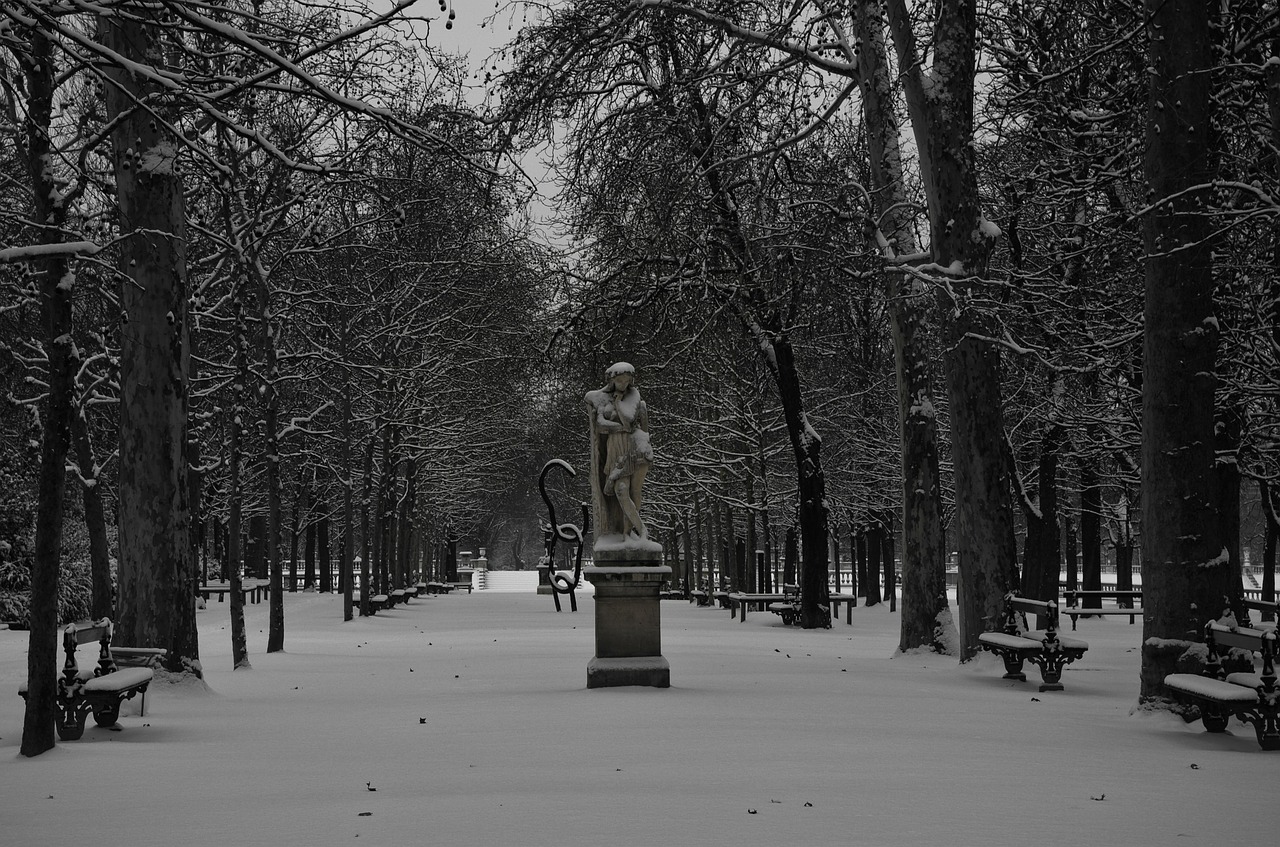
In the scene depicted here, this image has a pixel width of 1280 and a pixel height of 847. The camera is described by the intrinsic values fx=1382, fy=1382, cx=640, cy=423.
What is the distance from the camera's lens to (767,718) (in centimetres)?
1062

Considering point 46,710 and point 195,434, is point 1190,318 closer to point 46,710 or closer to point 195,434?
point 46,710

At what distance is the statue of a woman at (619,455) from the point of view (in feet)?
43.4

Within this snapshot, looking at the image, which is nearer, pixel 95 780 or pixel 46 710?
pixel 95 780

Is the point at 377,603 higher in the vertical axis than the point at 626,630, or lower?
lower

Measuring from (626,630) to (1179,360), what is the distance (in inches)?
210

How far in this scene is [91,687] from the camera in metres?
9.55

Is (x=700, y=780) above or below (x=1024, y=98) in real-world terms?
below

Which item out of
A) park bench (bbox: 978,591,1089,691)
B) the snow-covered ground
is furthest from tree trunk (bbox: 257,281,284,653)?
park bench (bbox: 978,591,1089,691)

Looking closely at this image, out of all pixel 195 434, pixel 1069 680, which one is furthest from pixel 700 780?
pixel 195 434

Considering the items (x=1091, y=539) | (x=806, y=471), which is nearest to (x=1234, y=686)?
(x=806, y=471)

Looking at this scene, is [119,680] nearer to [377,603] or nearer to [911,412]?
[911,412]

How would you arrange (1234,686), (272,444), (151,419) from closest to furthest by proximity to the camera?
1. (1234,686)
2. (151,419)
3. (272,444)

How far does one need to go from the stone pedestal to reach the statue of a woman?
0.51m

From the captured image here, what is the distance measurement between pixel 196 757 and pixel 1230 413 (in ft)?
38.7
